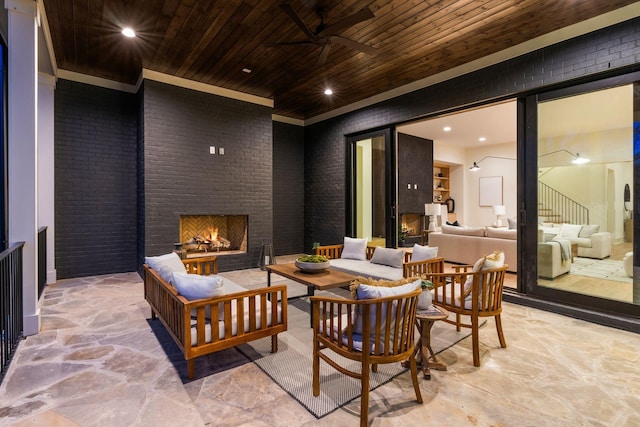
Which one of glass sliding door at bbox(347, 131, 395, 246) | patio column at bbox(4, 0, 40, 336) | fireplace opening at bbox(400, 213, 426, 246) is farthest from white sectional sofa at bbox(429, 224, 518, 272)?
patio column at bbox(4, 0, 40, 336)

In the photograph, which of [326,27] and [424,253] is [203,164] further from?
[424,253]

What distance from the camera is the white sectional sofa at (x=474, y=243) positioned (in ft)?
17.3

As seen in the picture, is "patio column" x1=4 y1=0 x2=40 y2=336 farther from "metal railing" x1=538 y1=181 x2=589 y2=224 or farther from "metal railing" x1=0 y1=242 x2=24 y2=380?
"metal railing" x1=538 y1=181 x2=589 y2=224

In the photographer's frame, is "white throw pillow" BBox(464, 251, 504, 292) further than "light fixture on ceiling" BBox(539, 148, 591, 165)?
No

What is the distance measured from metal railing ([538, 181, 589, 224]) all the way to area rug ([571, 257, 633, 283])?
46 cm

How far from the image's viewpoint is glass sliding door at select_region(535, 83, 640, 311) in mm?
3307

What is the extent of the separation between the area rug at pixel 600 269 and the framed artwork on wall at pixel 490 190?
20.5 ft

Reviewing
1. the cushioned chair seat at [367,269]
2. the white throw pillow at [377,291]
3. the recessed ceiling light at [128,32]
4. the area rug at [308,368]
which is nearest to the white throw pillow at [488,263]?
the area rug at [308,368]

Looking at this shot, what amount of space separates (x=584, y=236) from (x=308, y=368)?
3551mm

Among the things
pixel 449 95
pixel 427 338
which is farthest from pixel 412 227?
pixel 427 338

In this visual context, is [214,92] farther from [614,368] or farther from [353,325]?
[614,368]

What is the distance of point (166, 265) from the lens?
304 centimetres

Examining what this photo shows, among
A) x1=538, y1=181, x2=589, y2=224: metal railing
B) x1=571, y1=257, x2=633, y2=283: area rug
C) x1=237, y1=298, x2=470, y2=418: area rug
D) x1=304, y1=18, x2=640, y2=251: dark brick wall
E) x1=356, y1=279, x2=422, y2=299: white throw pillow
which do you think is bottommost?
x1=237, y1=298, x2=470, y2=418: area rug

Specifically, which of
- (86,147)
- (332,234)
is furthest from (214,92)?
(332,234)
